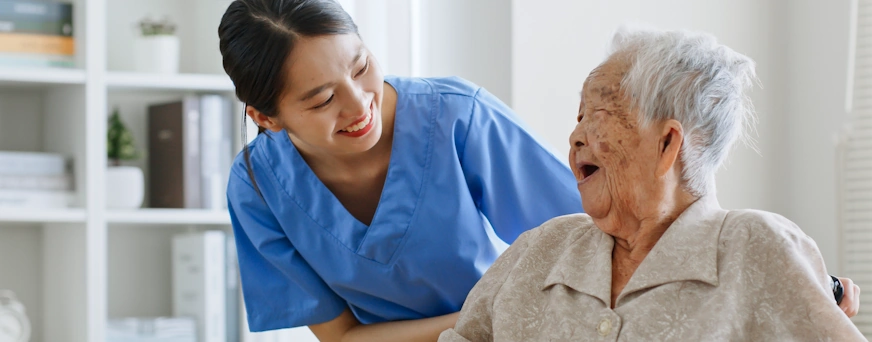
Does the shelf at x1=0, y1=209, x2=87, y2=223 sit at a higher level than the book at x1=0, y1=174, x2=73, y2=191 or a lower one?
lower

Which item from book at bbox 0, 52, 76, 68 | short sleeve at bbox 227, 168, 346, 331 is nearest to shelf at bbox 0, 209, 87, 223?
book at bbox 0, 52, 76, 68

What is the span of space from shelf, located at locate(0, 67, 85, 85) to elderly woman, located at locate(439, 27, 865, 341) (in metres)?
1.65

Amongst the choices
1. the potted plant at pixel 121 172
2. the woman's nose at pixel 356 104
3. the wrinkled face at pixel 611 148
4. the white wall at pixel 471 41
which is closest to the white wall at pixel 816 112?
the white wall at pixel 471 41

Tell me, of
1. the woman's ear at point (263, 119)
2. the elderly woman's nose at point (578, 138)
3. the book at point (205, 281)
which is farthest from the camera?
the book at point (205, 281)

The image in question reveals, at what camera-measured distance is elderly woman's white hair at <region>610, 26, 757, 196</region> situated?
125cm

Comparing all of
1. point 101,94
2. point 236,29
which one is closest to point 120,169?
point 101,94

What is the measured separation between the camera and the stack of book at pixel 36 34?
2576mm

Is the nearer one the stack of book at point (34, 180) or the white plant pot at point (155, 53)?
the stack of book at point (34, 180)

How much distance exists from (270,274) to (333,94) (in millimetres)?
492

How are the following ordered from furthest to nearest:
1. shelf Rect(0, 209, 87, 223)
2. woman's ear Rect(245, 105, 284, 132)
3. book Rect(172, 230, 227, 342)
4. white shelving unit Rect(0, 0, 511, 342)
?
1. book Rect(172, 230, 227, 342)
2. white shelving unit Rect(0, 0, 511, 342)
3. shelf Rect(0, 209, 87, 223)
4. woman's ear Rect(245, 105, 284, 132)

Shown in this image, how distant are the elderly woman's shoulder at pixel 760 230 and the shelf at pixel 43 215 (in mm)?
1917

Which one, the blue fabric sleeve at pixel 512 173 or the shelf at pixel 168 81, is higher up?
the shelf at pixel 168 81

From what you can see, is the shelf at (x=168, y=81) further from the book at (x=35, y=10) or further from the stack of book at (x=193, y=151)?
the book at (x=35, y=10)

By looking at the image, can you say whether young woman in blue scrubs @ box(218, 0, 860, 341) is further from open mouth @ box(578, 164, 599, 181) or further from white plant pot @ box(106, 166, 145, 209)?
white plant pot @ box(106, 166, 145, 209)
